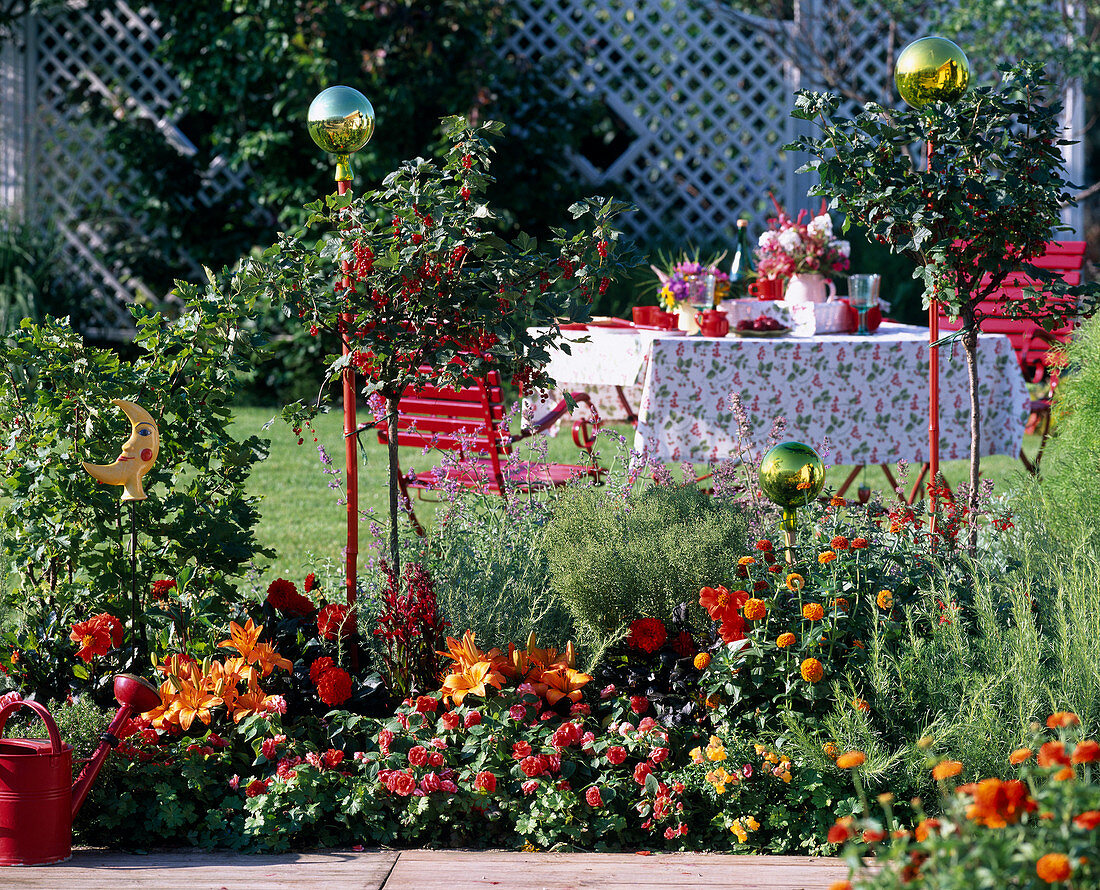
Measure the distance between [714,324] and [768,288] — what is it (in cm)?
68

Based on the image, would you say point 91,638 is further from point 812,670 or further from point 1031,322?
point 1031,322

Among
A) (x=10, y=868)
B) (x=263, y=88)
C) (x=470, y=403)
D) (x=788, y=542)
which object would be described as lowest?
(x=10, y=868)

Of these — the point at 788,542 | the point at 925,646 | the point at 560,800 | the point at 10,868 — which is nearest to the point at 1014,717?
the point at 925,646

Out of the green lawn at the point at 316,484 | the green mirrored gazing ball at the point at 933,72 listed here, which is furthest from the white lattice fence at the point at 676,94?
the green mirrored gazing ball at the point at 933,72

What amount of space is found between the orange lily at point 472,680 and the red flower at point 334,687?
0.64ft

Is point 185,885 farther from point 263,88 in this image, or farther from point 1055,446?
point 263,88

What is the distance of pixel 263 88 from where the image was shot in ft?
24.5

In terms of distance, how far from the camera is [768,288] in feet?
15.5

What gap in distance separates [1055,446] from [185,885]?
8.24 feet

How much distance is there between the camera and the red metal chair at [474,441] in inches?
127

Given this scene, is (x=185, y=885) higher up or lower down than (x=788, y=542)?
lower down

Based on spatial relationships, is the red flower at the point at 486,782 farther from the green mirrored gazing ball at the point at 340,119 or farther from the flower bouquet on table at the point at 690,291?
the flower bouquet on table at the point at 690,291

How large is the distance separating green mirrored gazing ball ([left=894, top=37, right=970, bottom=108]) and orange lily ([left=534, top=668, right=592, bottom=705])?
1590 mm

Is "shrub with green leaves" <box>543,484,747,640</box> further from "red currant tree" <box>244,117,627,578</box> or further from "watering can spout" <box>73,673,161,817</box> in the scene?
"watering can spout" <box>73,673,161,817</box>
